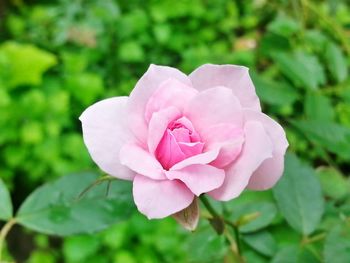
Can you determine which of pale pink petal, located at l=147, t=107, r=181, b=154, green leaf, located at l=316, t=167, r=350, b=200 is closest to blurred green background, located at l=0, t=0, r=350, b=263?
green leaf, located at l=316, t=167, r=350, b=200

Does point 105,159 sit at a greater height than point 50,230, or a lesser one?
greater

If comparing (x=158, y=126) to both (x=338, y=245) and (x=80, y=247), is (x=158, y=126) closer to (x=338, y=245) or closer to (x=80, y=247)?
(x=338, y=245)

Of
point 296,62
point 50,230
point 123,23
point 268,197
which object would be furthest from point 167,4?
point 50,230

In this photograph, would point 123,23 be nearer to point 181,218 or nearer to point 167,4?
point 167,4

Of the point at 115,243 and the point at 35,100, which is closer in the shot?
the point at 115,243

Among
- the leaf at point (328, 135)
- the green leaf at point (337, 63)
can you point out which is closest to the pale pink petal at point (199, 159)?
the leaf at point (328, 135)

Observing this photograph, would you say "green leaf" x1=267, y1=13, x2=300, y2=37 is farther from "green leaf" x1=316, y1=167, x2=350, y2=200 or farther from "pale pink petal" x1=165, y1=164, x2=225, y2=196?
"pale pink petal" x1=165, y1=164, x2=225, y2=196

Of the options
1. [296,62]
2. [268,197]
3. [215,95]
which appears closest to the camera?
[215,95]
